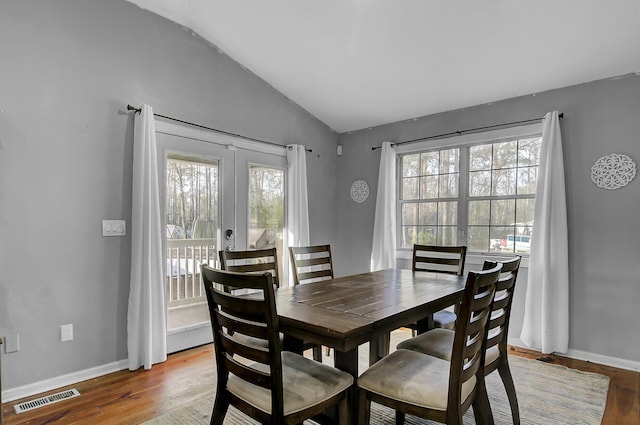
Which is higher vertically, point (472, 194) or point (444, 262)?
point (472, 194)

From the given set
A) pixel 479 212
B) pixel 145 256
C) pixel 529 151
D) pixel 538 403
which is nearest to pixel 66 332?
pixel 145 256

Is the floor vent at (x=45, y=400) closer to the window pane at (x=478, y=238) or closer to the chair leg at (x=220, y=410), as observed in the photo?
the chair leg at (x=220, y=410)

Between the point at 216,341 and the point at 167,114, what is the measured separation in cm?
226

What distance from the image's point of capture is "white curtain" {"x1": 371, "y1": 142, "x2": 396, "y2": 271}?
414 cm

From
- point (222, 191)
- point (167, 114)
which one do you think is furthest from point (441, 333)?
point (167, 114)

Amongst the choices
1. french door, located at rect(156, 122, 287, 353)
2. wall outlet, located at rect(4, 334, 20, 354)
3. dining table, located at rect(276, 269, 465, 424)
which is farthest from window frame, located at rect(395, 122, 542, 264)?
wall outlet, located at rect(4, 334, 20, 354)

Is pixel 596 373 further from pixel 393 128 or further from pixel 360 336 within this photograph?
pixel 393 128

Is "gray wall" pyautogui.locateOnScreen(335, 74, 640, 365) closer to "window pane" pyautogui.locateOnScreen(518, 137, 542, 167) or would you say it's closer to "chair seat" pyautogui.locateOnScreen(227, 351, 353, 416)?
"window pane" pyautogui.locateOnScreen(518, 137, 542, 167)

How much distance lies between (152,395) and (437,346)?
1871mm

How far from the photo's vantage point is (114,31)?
2.81 metres

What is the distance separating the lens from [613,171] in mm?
2910

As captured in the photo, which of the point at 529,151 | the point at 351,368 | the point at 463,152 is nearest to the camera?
the point at 351,368

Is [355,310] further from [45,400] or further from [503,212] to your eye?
[503,212]

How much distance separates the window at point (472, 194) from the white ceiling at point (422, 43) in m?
0.51
